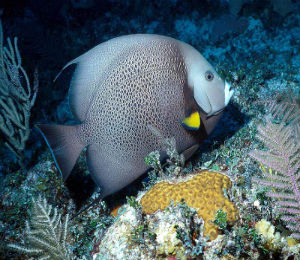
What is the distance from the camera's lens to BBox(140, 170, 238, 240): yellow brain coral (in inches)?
68.9

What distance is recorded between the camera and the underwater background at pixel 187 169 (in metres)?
1.70

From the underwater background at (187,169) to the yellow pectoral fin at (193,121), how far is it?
0.70 feet

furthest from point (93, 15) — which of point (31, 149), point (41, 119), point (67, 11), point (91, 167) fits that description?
point (91, 167)

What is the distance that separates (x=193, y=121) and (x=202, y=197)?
69 centimetres

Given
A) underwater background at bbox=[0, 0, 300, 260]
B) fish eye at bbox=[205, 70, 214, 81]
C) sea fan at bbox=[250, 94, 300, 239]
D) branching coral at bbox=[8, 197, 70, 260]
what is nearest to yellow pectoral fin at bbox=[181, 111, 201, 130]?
underwater background at bbox=[0, 0, 300, 260]

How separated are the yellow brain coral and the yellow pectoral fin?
43cm

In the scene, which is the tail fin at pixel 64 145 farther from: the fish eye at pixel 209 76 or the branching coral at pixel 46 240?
the fish eye at pixel 209 76

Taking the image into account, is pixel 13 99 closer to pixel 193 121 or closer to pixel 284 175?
pixel 193 121

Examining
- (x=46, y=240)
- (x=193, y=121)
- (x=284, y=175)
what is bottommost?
(x=46, y=240)

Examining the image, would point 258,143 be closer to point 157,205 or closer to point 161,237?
point 157,205

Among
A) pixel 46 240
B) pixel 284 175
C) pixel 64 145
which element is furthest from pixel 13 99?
pixel 284 175

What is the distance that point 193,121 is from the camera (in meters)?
2.17

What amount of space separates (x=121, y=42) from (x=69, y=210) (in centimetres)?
220

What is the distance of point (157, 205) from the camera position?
1.92 meters
